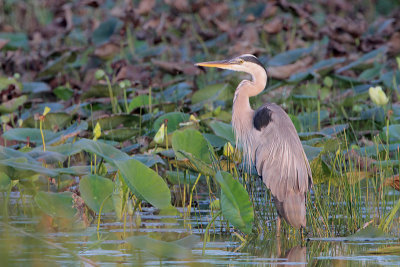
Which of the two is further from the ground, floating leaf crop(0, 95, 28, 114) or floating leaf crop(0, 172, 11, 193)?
floating leaf crop(0, 95, 28, 114)

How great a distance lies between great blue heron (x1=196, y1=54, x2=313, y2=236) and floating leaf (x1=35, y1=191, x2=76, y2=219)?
1.12m

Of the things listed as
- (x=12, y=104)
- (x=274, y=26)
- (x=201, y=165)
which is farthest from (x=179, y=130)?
(x=274, y=26)

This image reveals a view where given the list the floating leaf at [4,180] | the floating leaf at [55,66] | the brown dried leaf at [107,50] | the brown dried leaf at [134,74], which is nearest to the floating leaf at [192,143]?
the floating leaf at [4,180]

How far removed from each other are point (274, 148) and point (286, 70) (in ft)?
10.7

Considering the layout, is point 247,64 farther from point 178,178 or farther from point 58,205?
point 58,205

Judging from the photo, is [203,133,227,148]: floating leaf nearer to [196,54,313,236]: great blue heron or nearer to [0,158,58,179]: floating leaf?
[196,54,313,236]: great blue heron

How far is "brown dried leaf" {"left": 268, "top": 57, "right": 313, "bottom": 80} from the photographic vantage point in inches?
302

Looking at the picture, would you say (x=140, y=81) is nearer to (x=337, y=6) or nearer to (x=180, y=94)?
(x=180, y=94)

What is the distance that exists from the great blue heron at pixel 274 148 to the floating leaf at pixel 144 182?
2.38 feet

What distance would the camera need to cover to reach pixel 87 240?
13.2 feet

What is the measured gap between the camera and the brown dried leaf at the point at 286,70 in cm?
768

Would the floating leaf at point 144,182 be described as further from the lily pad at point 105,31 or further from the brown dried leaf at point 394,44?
the brown dried leaf at point 394,44

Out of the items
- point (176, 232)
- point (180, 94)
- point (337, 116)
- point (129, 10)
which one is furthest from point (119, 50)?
point (176, 232)

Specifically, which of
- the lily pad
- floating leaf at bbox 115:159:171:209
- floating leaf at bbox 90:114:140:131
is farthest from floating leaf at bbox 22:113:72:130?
the lily pad
